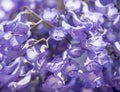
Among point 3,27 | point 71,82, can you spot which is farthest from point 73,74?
point 3,27

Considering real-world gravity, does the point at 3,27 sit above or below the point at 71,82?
above

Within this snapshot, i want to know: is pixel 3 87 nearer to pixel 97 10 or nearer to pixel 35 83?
pixel 35 83

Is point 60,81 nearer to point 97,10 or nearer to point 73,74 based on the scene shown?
point 73,74

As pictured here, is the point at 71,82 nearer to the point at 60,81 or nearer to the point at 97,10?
the point at 60,81

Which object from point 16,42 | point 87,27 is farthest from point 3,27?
point 87,27

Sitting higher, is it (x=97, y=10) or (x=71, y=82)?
(x=97, y=10)
